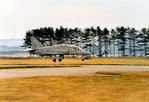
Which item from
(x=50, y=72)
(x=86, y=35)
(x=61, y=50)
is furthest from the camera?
(x=86, y=35)

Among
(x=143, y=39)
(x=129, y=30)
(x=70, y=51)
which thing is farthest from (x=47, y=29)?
(x=70, y=51)

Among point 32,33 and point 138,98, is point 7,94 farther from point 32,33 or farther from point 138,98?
point 32,33

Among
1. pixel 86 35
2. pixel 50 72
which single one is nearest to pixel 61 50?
pixel 50 72

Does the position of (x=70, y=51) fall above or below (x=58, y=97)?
above

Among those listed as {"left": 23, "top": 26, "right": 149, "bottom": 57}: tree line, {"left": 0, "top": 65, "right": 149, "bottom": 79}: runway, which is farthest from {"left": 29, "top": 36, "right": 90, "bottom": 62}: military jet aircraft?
{"left": 23, "top": 26, "right": 149, "bottom": 57}: tree line

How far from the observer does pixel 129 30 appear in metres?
Answer: 124

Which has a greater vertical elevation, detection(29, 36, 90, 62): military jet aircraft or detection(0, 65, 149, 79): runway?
detection(29, 36, 90, 62): military jet aircraft

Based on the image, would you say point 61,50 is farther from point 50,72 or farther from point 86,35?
point 86,35

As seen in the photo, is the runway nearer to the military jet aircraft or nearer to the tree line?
the military jet aircraft

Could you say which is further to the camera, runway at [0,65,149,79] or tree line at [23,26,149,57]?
tree line at [23,26,149,57]

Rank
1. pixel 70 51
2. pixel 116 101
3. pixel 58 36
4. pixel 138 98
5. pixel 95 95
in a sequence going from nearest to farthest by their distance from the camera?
pixel 116 101, pixel 138 98, pixel 95 95, pixel 70 51, pixel 58 36

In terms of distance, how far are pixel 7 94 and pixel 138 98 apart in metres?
7.15

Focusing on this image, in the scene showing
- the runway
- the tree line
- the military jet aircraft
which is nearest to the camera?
the runway

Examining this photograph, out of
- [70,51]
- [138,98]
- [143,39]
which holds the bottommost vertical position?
[138,98]
